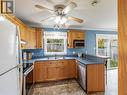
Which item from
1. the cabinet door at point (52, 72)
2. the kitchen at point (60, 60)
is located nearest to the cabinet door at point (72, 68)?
the kitchen at point (60, 60)

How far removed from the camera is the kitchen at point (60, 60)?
3502mm

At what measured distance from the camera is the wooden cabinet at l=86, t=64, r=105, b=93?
3.47 m

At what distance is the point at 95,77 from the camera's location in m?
3.50

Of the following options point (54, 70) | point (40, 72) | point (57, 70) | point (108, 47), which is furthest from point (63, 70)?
point (108, 47)

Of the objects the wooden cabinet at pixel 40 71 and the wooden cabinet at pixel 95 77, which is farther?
the wooden cabinet at pixel 40 71

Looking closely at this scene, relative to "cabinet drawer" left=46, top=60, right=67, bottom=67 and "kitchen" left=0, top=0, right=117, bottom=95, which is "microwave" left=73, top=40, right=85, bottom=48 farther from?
"cabinet drawer" left=46, top=60, right=67, bottom=67

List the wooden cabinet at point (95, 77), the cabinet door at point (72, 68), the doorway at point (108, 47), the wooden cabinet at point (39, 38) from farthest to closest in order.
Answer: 1. the doorway at point (108, 47)
2. the wooden cabinet at point (39, 38)
3. the cabinet door at point (72, 68)
4. the wooden cabinet at point (95, 77)

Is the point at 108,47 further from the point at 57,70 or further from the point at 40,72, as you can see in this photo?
the point at 40,72

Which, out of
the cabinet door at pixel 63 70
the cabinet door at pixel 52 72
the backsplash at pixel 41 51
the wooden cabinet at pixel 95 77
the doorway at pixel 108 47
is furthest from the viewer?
the doorway at pixel 108 47

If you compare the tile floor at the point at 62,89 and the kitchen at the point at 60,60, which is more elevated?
the kitchen at the point at 60,60

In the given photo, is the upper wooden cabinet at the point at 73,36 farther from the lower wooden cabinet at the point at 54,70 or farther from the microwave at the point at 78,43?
the lower wooden cabinet at the point at 54,70

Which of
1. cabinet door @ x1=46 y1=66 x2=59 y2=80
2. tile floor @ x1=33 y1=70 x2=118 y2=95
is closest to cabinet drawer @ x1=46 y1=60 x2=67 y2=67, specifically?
cabinet door @ x1=46 y1=66 x2=59 y2=80

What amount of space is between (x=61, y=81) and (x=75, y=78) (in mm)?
627

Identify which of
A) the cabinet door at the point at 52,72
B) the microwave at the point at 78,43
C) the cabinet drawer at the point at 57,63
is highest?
the microwave at the point at 78,43
